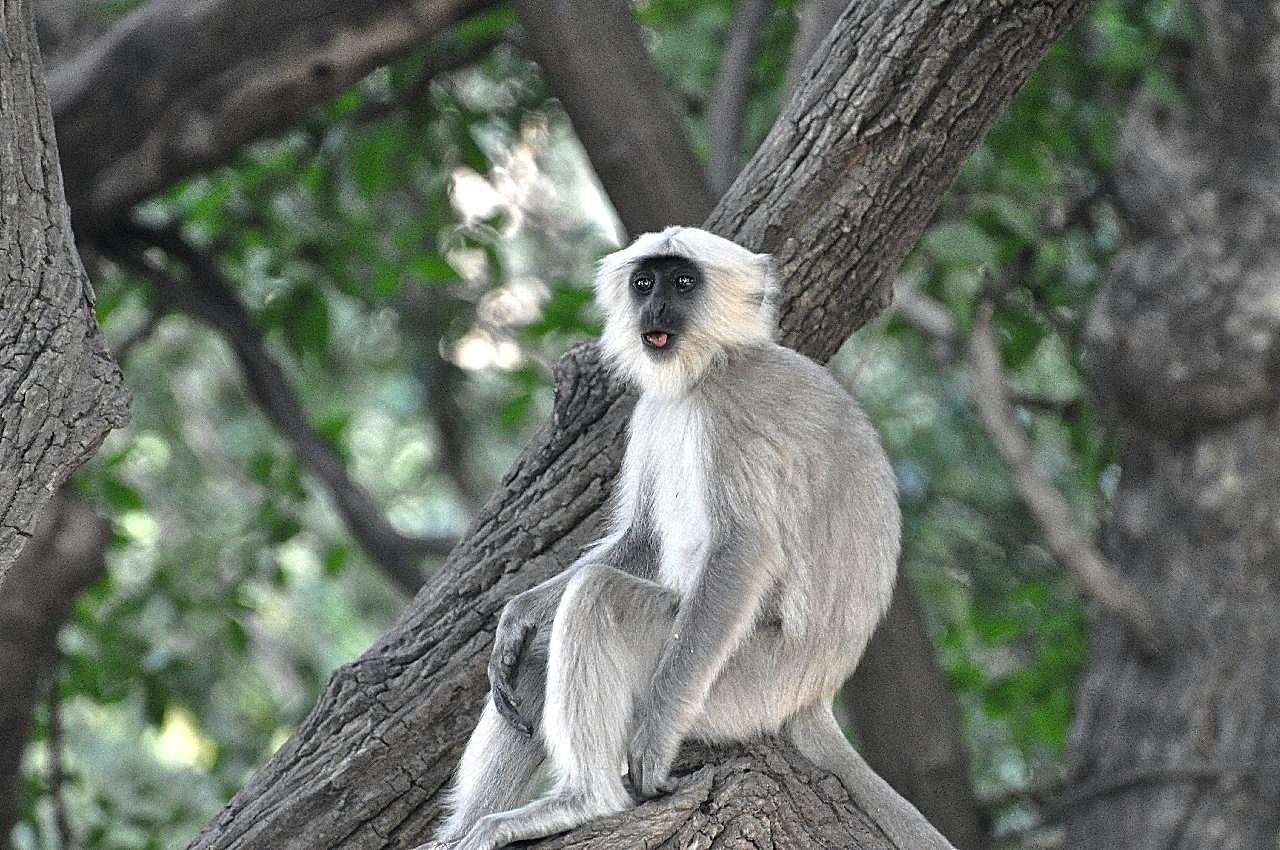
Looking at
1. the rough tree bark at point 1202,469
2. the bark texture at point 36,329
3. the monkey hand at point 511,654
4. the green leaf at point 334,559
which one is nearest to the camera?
the bark texture at point 36,329

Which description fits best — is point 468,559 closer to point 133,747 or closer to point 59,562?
point 59,562

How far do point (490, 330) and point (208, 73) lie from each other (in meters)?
3.67

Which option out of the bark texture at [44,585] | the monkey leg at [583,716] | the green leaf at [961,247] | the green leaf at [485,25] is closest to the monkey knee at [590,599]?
the monkey leg at [583,716]

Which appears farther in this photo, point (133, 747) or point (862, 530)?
point (133, 747)

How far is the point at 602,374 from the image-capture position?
175 inches

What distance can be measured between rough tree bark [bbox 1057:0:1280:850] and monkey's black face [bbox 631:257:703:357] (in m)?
2.62

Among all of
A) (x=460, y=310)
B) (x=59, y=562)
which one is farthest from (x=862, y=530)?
(x=460, y=310)

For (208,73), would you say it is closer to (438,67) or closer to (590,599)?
(438,67)

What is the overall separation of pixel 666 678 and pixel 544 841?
1.52ft

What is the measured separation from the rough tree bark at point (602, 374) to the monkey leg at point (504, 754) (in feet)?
0.98

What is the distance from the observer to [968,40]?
4.14 m

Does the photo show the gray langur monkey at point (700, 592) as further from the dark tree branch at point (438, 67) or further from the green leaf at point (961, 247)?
the dark tree branch at point (438, 67)

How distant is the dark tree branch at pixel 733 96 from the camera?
605 cm

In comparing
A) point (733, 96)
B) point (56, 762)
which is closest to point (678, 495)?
point (733, 96)
